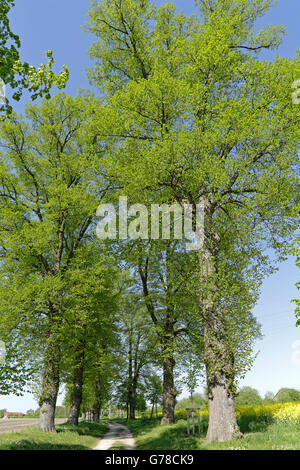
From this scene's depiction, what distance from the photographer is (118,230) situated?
18.1 m

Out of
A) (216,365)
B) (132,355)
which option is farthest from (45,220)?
(132,355)

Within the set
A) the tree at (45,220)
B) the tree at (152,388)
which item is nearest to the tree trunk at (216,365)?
the tree at (45,220)

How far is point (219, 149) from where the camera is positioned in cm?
1398

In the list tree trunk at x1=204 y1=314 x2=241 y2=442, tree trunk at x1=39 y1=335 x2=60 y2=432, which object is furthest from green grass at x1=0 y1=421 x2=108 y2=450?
tree trunk at x1=204 y1=314 x2=241 y2=442

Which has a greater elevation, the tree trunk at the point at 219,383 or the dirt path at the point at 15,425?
the tree trunk at the point at 219,383

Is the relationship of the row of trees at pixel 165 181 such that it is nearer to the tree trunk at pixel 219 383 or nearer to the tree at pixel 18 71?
the tree trunk at pixel 219 383

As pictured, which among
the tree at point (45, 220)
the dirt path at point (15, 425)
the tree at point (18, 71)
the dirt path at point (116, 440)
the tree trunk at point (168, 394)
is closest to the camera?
the tree at point (18, 71)

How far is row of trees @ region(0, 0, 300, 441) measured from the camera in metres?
12.4

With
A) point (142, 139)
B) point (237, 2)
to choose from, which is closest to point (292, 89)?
point (237, 2)

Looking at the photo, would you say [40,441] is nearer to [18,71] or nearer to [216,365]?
[216,365]

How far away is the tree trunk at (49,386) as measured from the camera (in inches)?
718

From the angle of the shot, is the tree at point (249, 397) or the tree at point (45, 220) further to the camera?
the tree at point (249, 397)

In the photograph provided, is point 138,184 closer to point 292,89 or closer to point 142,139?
point 142,139

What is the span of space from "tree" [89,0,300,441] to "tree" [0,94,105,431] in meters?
4.24
